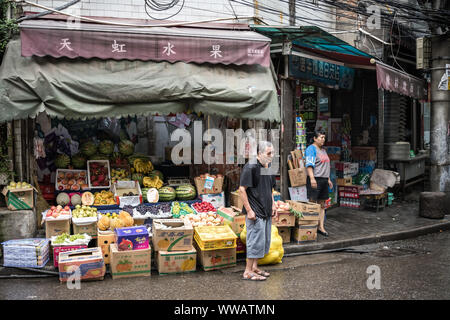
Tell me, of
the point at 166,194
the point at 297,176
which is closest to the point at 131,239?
the point at 166,194

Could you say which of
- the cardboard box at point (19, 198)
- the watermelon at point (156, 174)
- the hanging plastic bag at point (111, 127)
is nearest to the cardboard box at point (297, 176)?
the watermelon at point (156, 174)

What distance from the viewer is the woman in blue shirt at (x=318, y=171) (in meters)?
8.71

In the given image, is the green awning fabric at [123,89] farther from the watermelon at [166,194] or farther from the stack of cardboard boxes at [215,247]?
the stack of cardboard boxes at [215,247]

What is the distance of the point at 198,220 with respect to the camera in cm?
773

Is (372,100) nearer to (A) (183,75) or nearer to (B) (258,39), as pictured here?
(B) (258,39)

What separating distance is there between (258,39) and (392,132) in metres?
7.55

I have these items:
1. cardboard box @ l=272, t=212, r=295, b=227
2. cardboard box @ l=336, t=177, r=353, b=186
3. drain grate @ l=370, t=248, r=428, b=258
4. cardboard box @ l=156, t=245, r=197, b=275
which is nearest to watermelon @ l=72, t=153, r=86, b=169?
cardboard box @ l=156, t=245, r=197, b=275

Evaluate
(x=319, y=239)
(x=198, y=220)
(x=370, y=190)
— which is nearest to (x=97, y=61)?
(x=198, y=220)

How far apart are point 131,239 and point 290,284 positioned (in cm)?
257

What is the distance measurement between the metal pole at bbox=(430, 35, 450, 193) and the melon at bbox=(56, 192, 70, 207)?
9577 mm

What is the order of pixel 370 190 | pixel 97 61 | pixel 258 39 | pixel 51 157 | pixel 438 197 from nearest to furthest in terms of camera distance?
pixel 97 61
pixel 258 39
pixel 51 157
pixel 438 197
pixel 370 190

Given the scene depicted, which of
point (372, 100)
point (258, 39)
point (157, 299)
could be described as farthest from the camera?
point (372, 100)

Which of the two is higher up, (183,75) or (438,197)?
(183,75)

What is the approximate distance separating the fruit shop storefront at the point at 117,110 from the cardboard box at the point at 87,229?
2 cm
